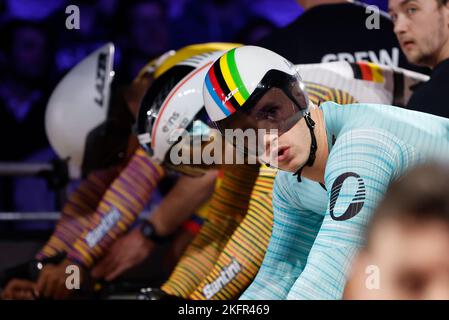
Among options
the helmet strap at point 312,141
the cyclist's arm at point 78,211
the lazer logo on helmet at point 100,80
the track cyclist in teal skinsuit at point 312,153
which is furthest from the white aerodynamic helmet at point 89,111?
the helmet strap at point 312,141

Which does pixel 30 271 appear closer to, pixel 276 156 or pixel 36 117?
pixel 36 117

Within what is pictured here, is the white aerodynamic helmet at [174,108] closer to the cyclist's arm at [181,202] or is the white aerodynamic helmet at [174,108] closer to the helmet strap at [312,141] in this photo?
the cyclist's arm at [181,202]

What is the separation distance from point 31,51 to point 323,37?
6.50 ft

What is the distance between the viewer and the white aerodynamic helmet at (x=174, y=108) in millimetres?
2693

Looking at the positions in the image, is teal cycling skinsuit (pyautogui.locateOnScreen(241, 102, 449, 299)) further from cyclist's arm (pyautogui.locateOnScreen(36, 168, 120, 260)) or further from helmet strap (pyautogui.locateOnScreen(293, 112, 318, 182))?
cyclist's arm (pyautogui.locateOnScreen(36, 168, 120, 260))

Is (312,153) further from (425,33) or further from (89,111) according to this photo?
(89,111)

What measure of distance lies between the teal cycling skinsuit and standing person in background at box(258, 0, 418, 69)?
96 cm

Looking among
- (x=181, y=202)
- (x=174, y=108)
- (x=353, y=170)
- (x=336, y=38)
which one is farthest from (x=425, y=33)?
(x=181, y=202)

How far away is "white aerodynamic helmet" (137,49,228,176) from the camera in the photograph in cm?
269

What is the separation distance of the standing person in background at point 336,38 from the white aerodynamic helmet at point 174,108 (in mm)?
339

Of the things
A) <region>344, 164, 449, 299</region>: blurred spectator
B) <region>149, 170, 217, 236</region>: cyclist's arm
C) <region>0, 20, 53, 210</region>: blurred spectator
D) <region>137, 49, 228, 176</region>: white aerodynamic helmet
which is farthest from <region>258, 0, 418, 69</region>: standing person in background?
<region>344, 164, 449, 299</region>: blurred spectator

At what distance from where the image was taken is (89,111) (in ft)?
11.4
